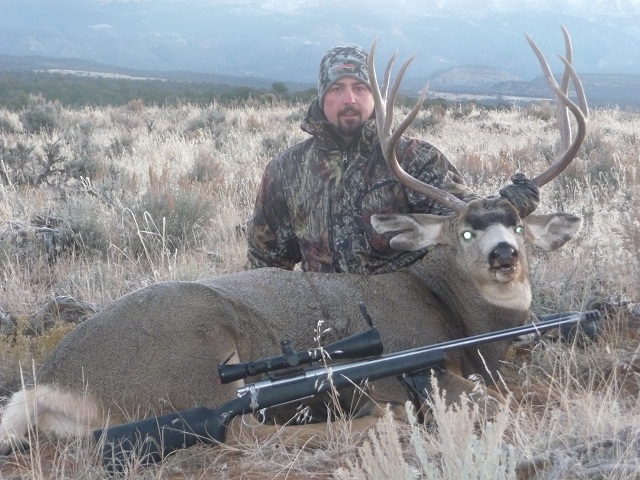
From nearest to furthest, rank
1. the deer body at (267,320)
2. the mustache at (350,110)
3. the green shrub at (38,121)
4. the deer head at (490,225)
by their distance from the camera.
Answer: the deer body at (267,320), the deer head at (490,225), the mustache at (350,110), the green shrub at (38,121)

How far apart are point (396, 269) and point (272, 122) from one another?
1310cm

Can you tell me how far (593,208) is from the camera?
290 inches

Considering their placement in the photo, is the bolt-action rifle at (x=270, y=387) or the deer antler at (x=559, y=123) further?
the deer antler at (x=559, y=123)

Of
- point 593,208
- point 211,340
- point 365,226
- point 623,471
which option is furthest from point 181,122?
point 623,471

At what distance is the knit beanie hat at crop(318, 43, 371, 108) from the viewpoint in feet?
18.7

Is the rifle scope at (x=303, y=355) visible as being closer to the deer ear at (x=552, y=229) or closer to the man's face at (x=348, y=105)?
the deer ear at (x=552, y=229)

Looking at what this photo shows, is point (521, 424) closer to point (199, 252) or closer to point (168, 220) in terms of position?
point (199, 252)

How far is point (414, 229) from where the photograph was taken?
488 centimetres

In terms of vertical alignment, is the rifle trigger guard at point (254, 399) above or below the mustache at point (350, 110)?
below

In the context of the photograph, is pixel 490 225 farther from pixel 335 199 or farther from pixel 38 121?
pixel 38 121

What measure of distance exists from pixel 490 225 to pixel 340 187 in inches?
50.3

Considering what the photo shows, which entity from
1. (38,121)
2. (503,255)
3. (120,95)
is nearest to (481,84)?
(120,95)

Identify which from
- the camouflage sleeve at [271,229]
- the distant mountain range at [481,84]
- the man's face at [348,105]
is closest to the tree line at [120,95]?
the camouflage sleeve at [271,229]

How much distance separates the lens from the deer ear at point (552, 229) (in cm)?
482
